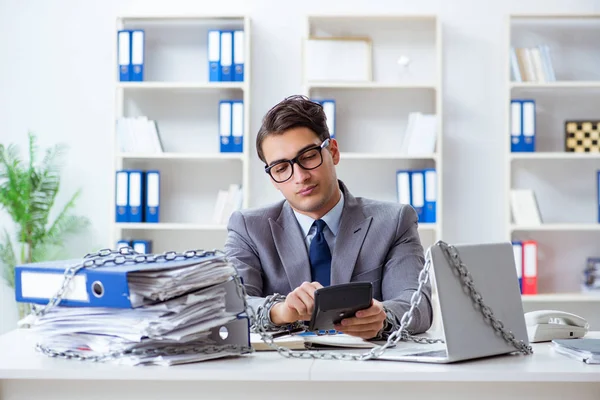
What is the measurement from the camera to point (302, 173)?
2023 mm

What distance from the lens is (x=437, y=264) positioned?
1345 millimetres

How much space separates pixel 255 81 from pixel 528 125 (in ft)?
4.83

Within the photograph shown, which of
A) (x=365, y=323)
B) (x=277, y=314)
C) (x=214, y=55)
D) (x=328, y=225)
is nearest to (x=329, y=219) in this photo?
(x=328, y=225)

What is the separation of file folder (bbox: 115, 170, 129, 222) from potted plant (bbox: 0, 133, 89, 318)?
305mm

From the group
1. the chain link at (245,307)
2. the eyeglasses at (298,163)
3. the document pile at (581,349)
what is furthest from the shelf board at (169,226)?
the document pile at (581,349)

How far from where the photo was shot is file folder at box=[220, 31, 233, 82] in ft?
13.5

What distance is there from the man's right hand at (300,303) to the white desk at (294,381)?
288 millimetres

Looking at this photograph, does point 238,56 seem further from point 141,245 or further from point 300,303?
point 300,303

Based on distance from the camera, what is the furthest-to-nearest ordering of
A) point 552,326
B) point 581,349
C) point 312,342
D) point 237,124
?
point 237,124 → point 552,326 → point 312,342 → point 581,349

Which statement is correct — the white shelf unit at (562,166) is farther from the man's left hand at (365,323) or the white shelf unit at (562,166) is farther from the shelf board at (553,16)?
the man's left hand at (365,323)

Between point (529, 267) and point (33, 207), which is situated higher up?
point (33, 207)

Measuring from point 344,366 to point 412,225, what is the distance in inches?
36.3

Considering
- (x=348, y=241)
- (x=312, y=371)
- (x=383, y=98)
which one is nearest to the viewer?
(x=312, y=371)

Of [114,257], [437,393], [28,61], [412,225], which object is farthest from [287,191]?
[28,61]
